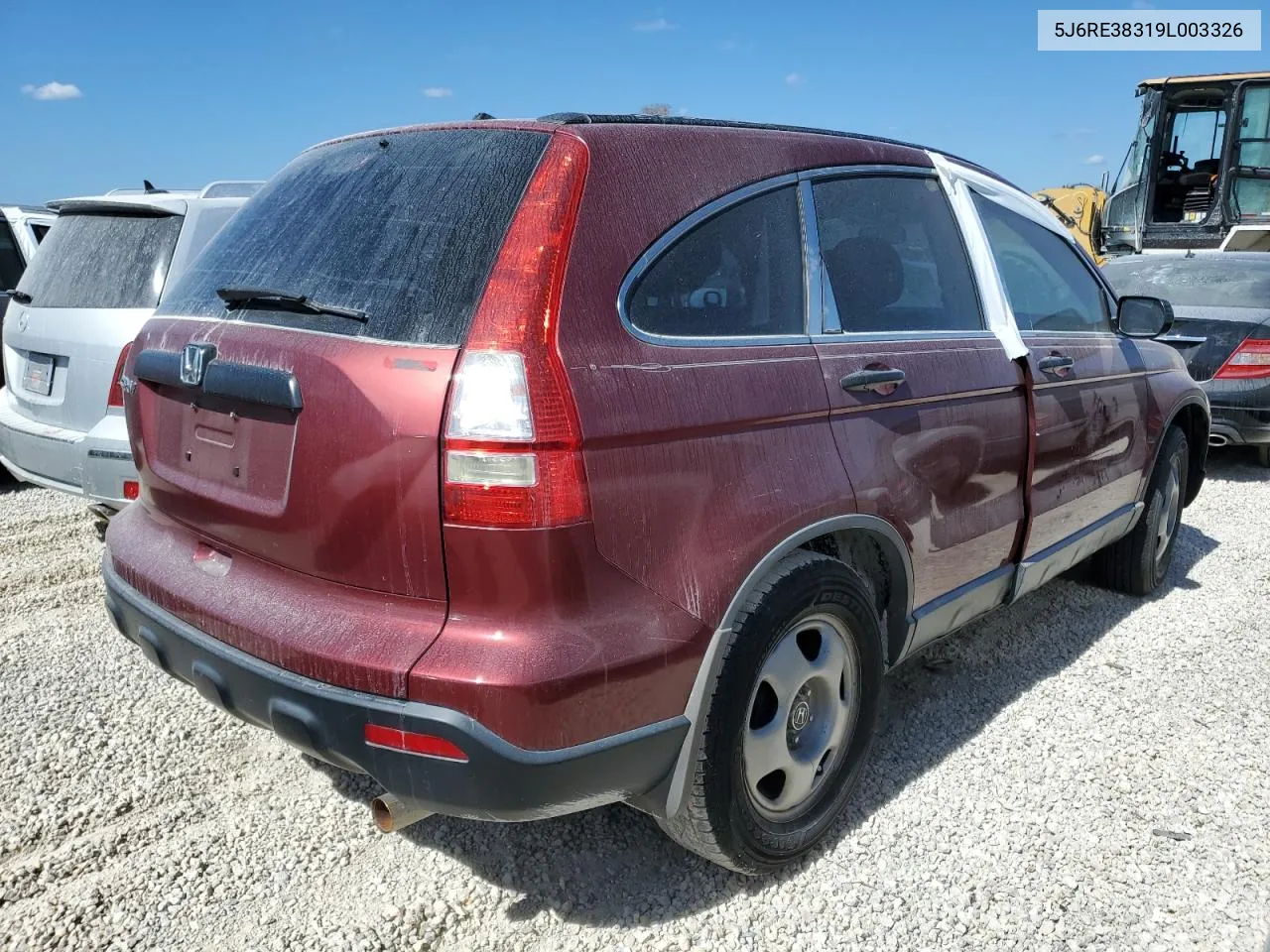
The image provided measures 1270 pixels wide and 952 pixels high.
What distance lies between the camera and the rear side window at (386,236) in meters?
1.95

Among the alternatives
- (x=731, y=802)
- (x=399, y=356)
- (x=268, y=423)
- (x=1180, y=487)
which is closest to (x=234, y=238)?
(x=268, y=423)

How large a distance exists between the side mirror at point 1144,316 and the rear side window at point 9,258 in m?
7.30

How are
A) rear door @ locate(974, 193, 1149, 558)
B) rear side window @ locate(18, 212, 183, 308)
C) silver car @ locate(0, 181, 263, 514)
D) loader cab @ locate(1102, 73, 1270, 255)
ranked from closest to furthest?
rear door @ locate(974, 193, 1149, 558) < silver car @ locate(0, 181, 263, 514) < rear side window @ locate(18, 212, 183, 308) < loader cab @ locate(1102, 73, 1270, 255)

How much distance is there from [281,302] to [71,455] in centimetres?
259

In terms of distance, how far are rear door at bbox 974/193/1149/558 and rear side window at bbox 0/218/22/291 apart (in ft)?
22.7

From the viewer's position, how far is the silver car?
13.6 feet

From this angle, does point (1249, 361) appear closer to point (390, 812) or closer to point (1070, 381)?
point (1070, 381)

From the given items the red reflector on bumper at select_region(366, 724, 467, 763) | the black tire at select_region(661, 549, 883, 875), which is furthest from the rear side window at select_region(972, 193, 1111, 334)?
the red reflector on bumper at select_region(366, 724, 467, 763)

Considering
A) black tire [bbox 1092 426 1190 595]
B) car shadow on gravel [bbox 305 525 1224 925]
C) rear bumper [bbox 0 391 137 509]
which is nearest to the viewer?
car shadow on gravel [bbox 305 525 1224 925]

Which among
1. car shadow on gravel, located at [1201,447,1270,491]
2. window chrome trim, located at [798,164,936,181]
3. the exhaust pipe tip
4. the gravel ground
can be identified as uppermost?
window chrome trim, located at [798,164,936,181]

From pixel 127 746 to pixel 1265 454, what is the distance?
830 centimetres

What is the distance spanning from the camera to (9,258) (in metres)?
7.14

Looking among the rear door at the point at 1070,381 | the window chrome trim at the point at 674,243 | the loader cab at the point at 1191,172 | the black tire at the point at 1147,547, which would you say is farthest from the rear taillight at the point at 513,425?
the loader cab at the point at 1191,172

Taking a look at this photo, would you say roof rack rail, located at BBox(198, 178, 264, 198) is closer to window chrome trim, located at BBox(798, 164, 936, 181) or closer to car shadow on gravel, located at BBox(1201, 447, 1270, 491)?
window chrome trim, located at BBox(798, 164, 936, 181)
